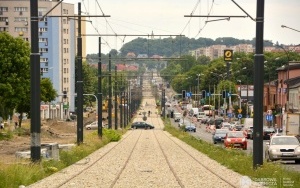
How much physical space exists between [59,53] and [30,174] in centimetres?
14622

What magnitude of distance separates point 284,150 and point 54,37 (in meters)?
136

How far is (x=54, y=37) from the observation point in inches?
6821

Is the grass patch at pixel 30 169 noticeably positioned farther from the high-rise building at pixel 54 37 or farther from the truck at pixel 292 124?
the high-rise building at pixel 54 37

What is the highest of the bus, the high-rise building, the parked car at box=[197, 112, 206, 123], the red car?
the high-rise building

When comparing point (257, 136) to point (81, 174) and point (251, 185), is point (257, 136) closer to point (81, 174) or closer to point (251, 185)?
point (251, 185)

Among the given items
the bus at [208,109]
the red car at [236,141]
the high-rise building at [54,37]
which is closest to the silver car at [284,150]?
the red car at [236,141]

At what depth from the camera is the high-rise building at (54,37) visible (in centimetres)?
17075

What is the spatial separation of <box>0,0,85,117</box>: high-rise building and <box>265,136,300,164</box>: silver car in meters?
124

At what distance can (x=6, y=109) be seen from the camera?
8144 centimetres

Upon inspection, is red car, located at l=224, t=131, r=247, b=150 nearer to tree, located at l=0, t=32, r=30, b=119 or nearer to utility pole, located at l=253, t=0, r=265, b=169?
tree, located at l=0, t=32, r=30, b=119

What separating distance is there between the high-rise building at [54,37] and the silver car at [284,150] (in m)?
124

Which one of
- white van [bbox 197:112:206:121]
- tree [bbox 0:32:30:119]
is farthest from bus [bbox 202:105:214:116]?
tree [bbox 0:32:30:119]

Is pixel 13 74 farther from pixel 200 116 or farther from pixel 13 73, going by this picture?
pixel 200 116

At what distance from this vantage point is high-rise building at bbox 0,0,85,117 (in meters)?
171
